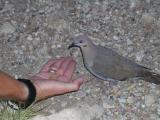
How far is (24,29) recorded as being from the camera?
14.5 feet

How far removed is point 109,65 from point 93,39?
0.53m

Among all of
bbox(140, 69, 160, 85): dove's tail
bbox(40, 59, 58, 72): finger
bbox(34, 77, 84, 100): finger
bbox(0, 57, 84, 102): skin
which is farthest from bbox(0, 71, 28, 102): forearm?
bbox(140, 69, 160, 85): dove's tail

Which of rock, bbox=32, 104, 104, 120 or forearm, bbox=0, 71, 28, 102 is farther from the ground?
forearm, bbox=0, 71, 28, 102

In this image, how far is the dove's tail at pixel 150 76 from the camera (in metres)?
3.78

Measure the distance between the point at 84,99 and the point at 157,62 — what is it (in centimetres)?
71

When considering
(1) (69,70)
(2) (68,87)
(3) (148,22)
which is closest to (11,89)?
(2) (68,87)

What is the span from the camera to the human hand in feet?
12.6

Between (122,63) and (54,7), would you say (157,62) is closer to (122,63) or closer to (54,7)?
(122,63)

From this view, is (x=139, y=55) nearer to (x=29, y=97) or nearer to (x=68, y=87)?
(x=68, y=87)

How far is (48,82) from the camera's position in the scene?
3.88 metres

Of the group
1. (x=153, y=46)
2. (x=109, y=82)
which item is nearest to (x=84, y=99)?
(x=109, y=82)

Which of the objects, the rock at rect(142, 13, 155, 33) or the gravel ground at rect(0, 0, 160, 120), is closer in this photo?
the gravel ground at rect(0, 0, 160, 120)

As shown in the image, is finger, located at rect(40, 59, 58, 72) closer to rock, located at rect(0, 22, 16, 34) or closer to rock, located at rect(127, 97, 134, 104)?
rock, located at rect(0, 22, 16, 34)

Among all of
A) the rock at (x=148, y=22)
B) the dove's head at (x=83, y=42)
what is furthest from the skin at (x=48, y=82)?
the rock at (x=148, y=22)
